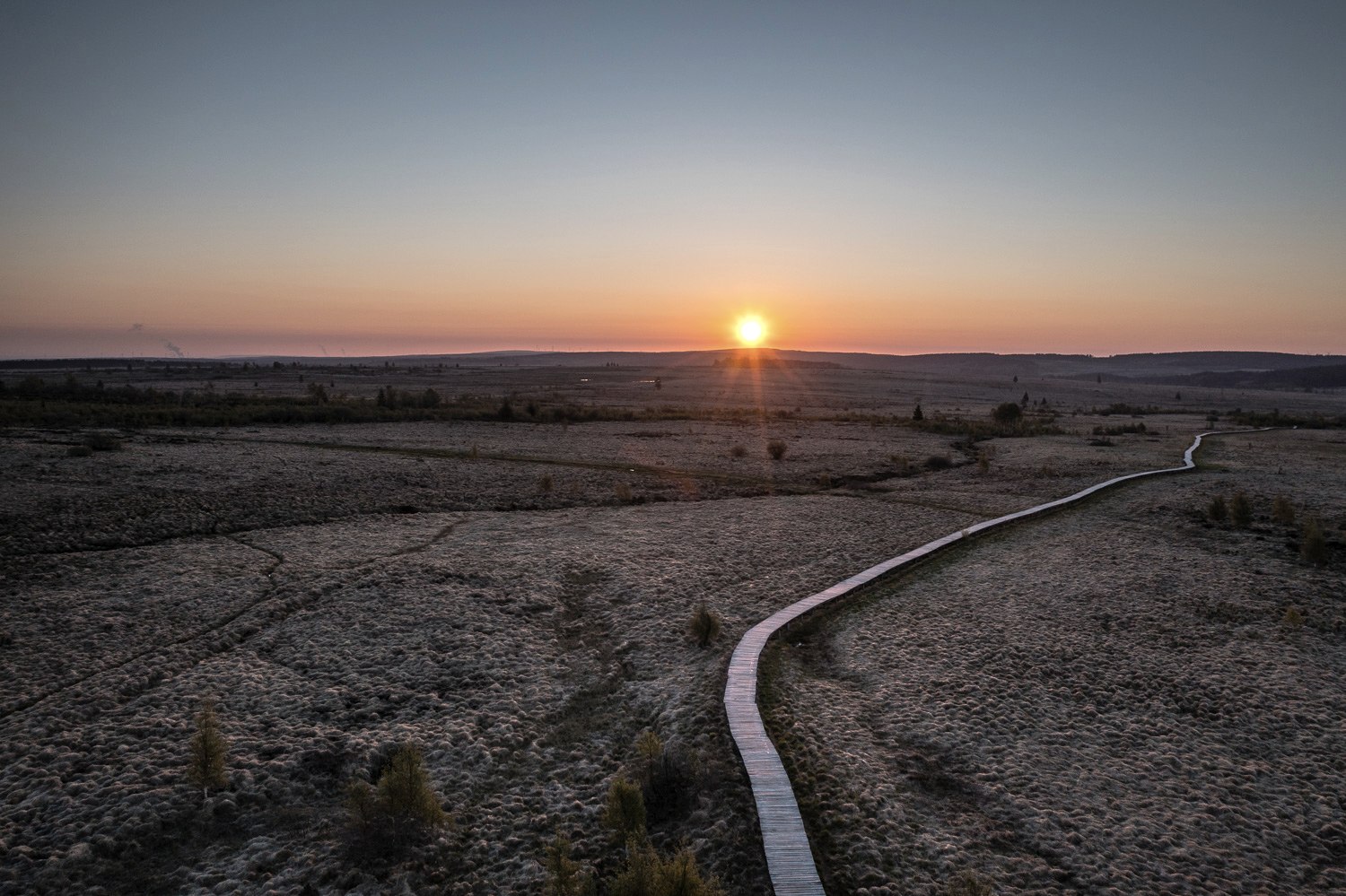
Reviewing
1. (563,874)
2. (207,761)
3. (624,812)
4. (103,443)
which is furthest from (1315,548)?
(103,443)

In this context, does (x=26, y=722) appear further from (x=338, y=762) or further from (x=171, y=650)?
(x=338, y=762)

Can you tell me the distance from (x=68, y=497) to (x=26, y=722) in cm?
1241

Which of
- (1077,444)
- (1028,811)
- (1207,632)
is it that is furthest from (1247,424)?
(1028,811)

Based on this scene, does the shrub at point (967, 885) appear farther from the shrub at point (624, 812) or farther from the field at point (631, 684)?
the shrub at point (624, 812)

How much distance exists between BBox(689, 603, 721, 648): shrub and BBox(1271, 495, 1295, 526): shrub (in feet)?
53.6

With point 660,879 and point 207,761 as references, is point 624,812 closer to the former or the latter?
point 660,879

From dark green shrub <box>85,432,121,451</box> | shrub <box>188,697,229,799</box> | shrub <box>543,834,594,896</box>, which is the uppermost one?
dark green shrub <box>85,432,121,451</box>

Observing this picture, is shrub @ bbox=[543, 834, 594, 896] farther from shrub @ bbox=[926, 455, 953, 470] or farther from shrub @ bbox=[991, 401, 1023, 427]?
shrub @ bbox=[991, 401, 1023, 427]

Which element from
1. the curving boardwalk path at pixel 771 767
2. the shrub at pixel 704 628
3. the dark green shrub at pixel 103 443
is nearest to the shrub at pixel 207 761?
the curving boardwalk path at pixel 771 767

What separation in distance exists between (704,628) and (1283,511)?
1687 centimetres

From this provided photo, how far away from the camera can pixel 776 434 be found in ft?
135

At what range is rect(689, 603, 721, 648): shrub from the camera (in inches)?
403

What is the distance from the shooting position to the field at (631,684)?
19.9 ft

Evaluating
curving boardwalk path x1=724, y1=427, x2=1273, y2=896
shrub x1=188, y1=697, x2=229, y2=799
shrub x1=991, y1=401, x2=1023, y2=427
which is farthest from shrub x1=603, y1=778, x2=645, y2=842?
shrub x1=991, y1=401, x2=1023, y2=427
